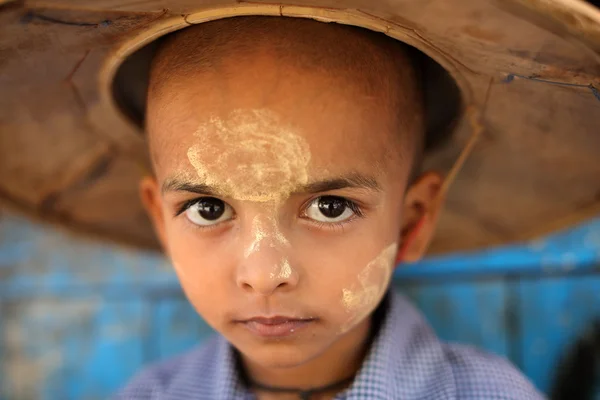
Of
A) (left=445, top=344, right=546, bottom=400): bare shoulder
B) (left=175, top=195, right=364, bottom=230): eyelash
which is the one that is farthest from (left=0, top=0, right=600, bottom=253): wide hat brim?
(left=445, top=344, right=546, bottom=400): bare shoulder

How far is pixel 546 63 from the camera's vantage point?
0.93 meters

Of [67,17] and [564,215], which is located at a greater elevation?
[67,17]

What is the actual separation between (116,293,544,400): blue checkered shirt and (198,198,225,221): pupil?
384 millimetres

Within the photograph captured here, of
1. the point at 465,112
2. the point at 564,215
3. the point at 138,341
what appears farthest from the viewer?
the point at 138,341

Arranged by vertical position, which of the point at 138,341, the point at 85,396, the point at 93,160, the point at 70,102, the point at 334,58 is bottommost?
the point at 85,396

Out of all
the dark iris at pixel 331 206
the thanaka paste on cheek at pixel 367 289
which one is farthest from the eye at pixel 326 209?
the thanaka paste on cheek at pixel 367 289

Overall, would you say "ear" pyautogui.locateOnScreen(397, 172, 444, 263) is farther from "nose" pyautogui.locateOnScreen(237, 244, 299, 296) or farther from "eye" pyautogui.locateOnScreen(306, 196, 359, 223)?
"nose" pyautogui.locateOnScreen(237, 244, 299, 296)

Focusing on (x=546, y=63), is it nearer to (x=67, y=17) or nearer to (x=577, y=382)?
(x=67, y=17)

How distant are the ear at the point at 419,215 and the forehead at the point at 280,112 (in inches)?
9.5

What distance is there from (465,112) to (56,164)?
0.87 m

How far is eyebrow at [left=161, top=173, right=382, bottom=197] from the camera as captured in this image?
1029 millimetres

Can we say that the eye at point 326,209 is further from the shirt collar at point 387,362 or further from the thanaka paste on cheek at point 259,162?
the shirt collar at point 387,362

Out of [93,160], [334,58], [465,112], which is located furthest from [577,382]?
[93,160]

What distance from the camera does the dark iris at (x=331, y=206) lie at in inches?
42.3
